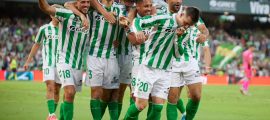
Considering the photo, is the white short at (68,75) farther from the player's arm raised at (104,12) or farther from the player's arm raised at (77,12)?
the player's arm raised at (104,12)

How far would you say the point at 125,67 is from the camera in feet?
36.7

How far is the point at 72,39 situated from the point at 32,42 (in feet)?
93.4

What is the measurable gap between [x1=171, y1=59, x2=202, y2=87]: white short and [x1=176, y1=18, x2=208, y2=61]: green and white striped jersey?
0.11 metres

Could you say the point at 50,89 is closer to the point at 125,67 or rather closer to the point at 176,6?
the point at 125,67

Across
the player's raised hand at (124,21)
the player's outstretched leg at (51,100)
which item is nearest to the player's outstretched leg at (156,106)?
the player's raised hand at (124,21)

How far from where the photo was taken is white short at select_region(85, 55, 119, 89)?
423 inches

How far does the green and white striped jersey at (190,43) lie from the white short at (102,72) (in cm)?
144

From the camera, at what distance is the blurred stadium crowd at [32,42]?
37.2 metres

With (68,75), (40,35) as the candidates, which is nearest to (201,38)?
(68,75)

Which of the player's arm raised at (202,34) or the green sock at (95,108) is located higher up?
the player's arm raised at (202,34)

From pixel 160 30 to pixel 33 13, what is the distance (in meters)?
33.0

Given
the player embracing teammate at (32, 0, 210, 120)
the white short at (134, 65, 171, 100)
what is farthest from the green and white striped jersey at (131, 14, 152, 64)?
the white short at (134, 65, 171, 100)

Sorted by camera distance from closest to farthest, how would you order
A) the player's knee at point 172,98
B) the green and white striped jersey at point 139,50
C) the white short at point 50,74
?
the green and white striped jersey at point 139,50, the player's knee at point 172,98, the white short at point 50,74

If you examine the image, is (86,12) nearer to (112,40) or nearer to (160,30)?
(112,40)
